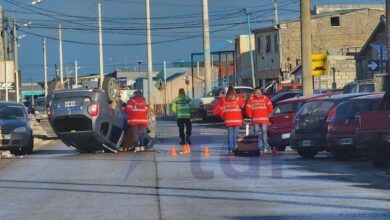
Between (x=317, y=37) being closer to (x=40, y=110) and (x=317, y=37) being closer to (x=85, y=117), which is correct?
(x=40, y=110)

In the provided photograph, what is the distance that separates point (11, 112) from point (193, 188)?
1267 cm

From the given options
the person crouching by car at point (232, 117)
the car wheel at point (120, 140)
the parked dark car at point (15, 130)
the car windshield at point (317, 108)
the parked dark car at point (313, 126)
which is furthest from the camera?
the parked dark car at point (15, 130)

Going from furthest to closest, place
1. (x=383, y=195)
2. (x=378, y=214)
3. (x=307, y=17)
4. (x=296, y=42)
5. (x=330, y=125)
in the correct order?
(x=296, y=42), (x=307, y=17), (x=330, y=125), (x=383, y=195), (x=378, y=214)

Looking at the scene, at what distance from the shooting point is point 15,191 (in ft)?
45.7

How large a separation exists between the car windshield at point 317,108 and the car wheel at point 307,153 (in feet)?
3.00

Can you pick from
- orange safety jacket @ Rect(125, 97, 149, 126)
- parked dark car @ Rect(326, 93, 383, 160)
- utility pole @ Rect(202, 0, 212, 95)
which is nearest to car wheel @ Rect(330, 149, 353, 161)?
parked dark car @ Rect(326, 93, 383, 160)

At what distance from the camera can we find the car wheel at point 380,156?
52.3 ft

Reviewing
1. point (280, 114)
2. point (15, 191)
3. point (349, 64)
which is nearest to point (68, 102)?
point (280, 114)

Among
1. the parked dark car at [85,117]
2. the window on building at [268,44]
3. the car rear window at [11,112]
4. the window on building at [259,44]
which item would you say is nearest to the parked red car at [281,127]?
the parked dark car at [85,117]

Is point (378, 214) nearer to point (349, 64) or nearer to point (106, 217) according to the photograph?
point (106, 217)

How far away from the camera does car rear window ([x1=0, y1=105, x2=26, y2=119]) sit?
80.0 feet

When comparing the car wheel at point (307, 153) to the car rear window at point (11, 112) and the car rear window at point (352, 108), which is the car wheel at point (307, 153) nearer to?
the car rear window at point (352, 108)

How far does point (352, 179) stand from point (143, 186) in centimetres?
389

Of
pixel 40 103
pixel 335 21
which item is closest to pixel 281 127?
pixel 40 103
